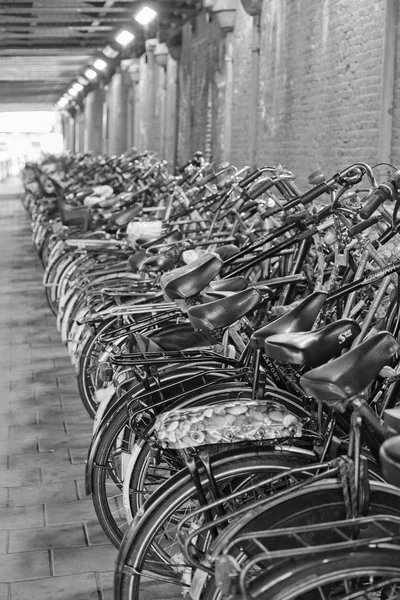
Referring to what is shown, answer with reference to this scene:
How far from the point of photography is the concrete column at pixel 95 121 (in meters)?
27.0

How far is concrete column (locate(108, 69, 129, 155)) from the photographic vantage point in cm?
2088

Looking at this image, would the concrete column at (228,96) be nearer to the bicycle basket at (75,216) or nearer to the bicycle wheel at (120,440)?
the bicycle basket at (75,216)

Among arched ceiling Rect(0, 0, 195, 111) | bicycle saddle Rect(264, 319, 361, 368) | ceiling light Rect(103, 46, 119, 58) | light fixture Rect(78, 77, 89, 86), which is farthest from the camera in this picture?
light fixture Rect(78, 77, 89, 86)

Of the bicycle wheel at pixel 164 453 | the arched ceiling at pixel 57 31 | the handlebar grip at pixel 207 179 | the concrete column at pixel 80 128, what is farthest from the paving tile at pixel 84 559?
the concrete column at pixel 80 128

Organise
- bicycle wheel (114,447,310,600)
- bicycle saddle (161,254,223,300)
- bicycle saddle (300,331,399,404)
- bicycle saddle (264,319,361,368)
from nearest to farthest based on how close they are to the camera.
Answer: bicycle saddle (300,331,399,404) → bicycle saddle (264,319,361,368) → bicycle wheel (114,447,310,600) → bicycle saddle (161,254,223,300)

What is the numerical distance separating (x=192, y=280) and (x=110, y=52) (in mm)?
18030

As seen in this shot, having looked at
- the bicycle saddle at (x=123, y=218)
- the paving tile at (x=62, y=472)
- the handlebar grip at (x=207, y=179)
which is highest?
the handlebar grip at (x=207, y=179)

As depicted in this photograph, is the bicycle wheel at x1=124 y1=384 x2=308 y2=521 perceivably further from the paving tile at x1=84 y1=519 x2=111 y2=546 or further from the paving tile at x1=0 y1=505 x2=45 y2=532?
the paving tile at x1=0 y1=505 x2=45 y2=532

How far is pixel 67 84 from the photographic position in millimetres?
34094

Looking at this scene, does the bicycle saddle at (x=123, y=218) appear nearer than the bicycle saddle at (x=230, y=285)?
No

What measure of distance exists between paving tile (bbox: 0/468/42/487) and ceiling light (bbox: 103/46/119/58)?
16634mm

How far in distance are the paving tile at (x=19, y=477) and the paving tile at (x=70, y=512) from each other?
0.97ft

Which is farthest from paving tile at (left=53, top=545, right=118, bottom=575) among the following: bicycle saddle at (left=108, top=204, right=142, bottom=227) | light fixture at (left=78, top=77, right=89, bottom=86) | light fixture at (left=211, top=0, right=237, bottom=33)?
light fixture at (left=78, top=77, right=89, bottom=86)

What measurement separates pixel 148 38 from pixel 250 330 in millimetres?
Result: 12824
